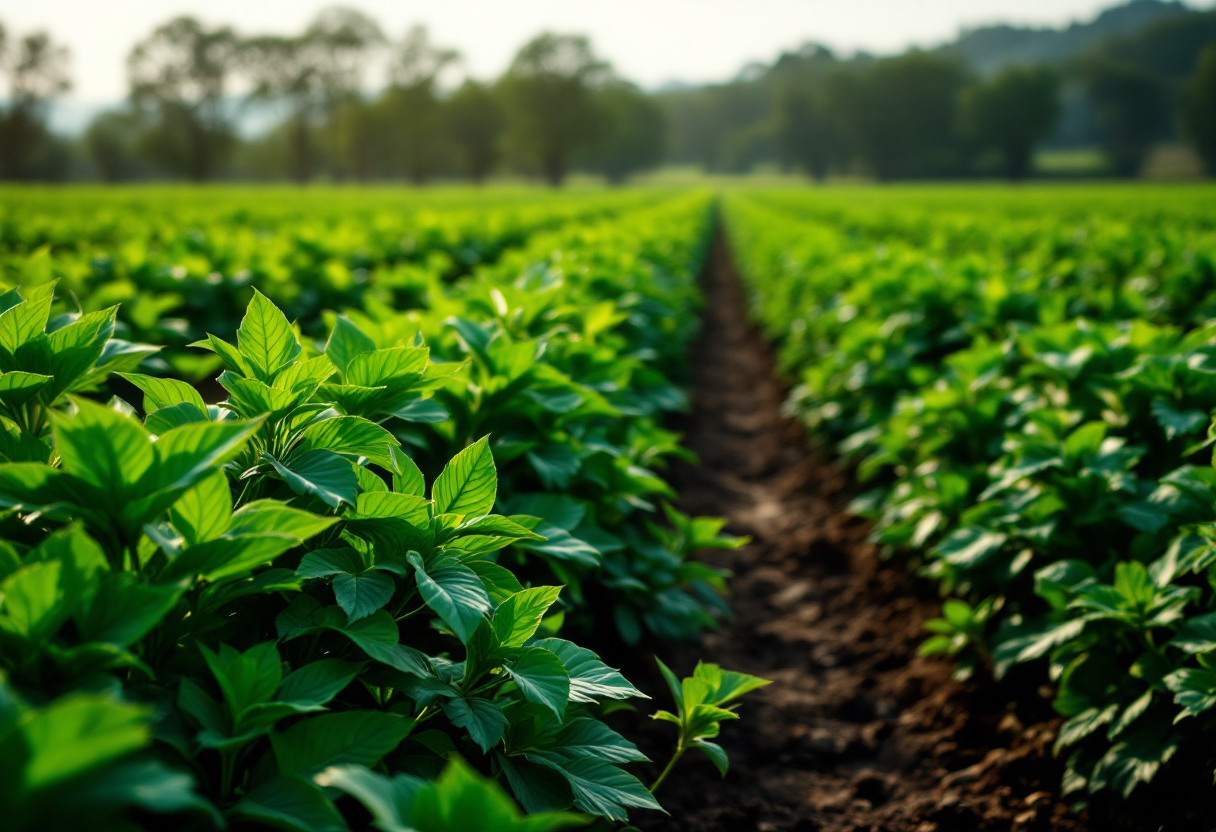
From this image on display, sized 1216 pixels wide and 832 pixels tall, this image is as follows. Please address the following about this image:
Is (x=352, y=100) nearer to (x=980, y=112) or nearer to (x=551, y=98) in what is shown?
(x=551, y=98)

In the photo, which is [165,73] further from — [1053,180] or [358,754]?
[1053,180]

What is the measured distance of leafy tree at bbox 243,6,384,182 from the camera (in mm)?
64125

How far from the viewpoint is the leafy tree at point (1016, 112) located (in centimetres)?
8388

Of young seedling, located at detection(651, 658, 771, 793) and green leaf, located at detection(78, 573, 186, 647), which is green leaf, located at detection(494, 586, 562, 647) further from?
green leaf, located at detection(78, 573, 186, 647)

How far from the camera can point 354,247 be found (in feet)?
24.0

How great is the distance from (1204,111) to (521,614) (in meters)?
97.5

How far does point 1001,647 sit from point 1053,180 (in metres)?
96.1

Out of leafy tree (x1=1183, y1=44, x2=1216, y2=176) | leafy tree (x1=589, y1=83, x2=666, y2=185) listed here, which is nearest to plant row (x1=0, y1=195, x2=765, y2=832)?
leafy tree (x1=589, y1=83, x2=666, y2=185)

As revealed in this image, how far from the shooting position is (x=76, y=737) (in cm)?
74

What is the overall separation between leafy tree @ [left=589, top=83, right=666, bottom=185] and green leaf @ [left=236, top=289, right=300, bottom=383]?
93.5 meters

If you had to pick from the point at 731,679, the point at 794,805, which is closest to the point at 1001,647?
the point at 794,805

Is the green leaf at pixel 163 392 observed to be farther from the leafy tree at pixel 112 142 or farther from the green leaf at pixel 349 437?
the leafy tree at pixel 112 142

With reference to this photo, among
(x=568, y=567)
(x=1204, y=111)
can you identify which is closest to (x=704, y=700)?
(x=568, y=567)

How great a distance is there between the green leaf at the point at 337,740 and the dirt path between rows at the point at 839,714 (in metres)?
1.51
